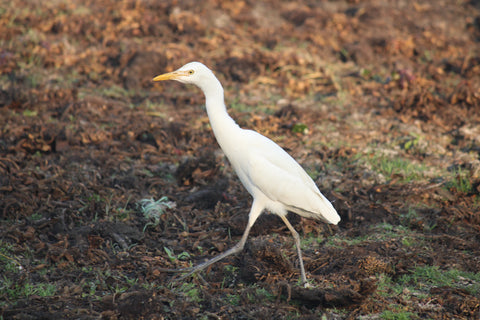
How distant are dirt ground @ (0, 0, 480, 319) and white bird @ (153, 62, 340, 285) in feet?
1.44

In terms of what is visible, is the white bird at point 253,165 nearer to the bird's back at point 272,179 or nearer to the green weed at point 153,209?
the bird's back at point 272,179

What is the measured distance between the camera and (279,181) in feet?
15.9

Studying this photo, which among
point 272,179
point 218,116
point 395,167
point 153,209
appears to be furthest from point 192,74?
point 395,167

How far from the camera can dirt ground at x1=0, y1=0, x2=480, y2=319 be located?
4.46 metres

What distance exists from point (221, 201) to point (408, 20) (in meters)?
7.99

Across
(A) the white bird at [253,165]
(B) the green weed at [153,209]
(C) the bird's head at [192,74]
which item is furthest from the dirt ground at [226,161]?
(C) the bird's head at [192,74]

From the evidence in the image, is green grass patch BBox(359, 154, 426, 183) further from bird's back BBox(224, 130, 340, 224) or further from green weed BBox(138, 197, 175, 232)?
green weed BBox(138, 197, 175, 232)

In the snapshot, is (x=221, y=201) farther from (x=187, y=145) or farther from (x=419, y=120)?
(x=419, y=120)

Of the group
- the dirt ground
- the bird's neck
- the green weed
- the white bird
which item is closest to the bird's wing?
the white bird

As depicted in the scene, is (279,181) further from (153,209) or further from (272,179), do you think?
(153,209)

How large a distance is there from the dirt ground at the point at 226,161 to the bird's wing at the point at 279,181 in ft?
Answer: 1.51

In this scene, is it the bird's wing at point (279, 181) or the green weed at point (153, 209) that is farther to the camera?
the green weed at point (153, 209)

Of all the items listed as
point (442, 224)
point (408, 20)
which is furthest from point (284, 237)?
point (408, 20)

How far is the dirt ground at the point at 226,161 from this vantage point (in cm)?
446
